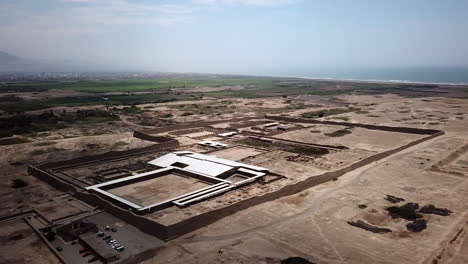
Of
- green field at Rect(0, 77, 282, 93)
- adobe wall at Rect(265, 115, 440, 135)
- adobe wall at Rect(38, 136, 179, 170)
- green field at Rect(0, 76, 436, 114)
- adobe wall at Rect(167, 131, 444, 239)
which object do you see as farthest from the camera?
green field at Rect(0, 77, 282, 93)

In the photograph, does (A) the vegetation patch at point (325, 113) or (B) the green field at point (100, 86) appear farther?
(B) the green field at point (100, 86)

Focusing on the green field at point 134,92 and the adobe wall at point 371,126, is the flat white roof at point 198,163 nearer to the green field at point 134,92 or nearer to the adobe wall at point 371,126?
the adobe wall at point 371,126

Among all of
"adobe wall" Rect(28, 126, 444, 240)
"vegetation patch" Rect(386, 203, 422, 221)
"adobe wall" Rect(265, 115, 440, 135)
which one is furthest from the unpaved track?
"adobe wall" Rect(265, 115, 440, 135)

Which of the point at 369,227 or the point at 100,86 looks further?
the point at 100,86

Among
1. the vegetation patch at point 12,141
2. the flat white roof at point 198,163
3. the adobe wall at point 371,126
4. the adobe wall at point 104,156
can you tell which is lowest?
the vegetation patch at point 12,141

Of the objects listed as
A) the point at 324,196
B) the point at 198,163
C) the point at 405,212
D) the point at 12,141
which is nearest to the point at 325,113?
the point at 198,163

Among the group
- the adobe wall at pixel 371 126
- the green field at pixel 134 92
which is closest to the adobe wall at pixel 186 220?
the adobe wall at pixel 371 126

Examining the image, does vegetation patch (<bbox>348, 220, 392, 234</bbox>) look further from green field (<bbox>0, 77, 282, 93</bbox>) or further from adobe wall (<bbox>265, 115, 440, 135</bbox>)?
green field (<bbox>0, 77, 282, 93</bbox>)

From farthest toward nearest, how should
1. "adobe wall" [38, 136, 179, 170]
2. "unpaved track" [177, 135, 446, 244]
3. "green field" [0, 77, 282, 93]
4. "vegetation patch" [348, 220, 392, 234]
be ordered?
1. "green field" [0, 77, 282, 93]
2. "adobe wall" [38, 136, 179, 170]
3. "vegetation patch" [348, 220, 392, 234]
4. "unpaved track" [177, 135, 446, 244]

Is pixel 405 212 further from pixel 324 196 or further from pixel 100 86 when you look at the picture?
pixel 100 86

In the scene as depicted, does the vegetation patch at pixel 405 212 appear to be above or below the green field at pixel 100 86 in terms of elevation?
above

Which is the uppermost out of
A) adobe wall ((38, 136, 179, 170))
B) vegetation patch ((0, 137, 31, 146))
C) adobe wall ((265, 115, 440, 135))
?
adobe wall ((265, 115, 440, 135))

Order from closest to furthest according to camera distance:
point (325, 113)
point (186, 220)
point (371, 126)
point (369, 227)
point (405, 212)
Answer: point (186, 220)
point (369, 227)
point (405, 212)
point (371, 126)
point (325, 113)

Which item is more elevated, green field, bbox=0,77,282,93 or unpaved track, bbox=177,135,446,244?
unpaved track, bbox=177,135,446,244
